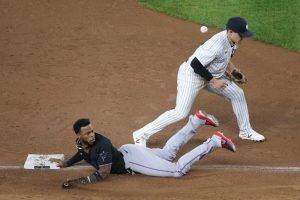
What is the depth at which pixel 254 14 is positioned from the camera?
Result: 12.5 metres

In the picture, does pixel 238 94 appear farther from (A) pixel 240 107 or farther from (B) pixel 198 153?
(B) pixel 198 153

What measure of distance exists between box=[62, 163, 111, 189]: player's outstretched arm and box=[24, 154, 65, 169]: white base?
2.16 feet

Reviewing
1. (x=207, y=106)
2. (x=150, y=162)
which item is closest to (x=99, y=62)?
(x=207, y=106)

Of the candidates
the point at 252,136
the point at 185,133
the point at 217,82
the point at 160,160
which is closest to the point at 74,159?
the point at 160,160

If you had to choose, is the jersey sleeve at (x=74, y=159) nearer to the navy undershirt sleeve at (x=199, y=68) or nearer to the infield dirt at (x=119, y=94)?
the infield dirt at (x=119, y=94)

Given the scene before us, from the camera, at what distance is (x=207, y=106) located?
988 centimetres

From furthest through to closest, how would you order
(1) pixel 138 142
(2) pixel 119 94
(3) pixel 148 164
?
1. (2) pixel 119 94
2. (1) pixel 138 142
3. (3) pixel 148 164

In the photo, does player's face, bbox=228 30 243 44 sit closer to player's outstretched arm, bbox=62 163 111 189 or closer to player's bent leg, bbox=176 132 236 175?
player's bent leg, bbox=176 132 236 175

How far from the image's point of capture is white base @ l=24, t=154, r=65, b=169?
26.2 ft

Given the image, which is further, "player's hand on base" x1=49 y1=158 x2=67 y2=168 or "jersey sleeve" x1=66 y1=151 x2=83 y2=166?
"player's hand on base" x1=49 y1=158 x2=67 y2=168

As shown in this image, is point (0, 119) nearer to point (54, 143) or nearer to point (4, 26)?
point (54, 143)

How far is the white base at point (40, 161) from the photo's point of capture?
7.99 metres

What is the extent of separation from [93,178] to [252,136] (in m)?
2.40

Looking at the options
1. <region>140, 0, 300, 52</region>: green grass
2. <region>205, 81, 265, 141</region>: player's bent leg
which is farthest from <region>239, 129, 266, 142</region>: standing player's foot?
<region>140, 0, 300, 52</region>: green grass
